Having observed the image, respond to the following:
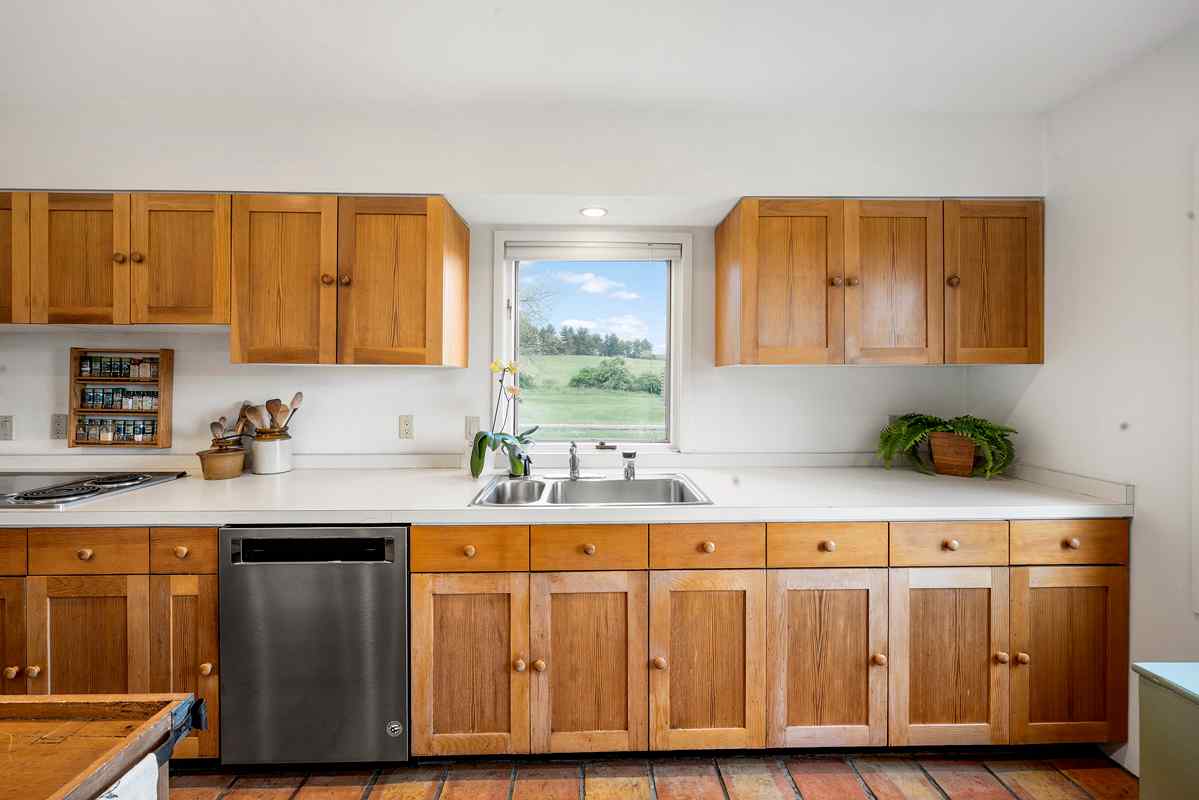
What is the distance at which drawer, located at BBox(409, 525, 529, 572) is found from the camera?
6.26 feet

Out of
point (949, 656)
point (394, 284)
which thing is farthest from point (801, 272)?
point (394, 284)

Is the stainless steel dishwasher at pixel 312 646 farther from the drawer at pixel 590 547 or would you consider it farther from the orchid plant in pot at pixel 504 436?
the orchid plant in pot at pixel 504 436

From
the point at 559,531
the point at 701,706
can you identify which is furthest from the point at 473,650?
the point at 701,706

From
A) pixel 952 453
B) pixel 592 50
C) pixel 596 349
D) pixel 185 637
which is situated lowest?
pixel 185 637

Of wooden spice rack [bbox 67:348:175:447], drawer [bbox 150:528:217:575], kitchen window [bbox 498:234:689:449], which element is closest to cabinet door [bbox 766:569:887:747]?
kitchen window [bbox 498:234:689:449]

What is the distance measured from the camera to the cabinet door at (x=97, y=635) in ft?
6.12

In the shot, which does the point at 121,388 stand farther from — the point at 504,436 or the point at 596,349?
the point at 596,349

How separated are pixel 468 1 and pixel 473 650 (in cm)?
192

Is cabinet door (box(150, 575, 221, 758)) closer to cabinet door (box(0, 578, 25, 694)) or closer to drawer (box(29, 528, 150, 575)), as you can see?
drawer (box(29, 528, 150, 575))

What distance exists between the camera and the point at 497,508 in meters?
1.92

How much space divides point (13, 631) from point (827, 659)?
2.55 metres

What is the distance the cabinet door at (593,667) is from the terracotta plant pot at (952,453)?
1.42 m

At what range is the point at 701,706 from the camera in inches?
77.4

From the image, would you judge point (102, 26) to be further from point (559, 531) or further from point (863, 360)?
point (863, 360)
